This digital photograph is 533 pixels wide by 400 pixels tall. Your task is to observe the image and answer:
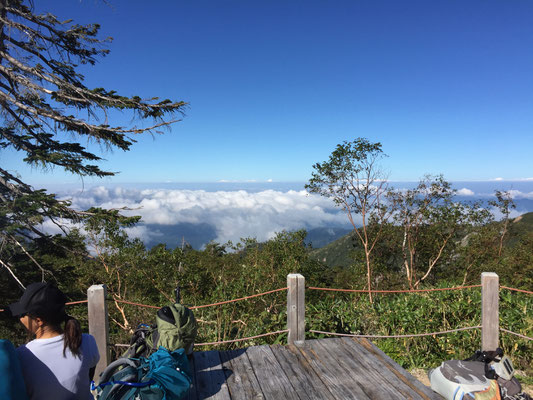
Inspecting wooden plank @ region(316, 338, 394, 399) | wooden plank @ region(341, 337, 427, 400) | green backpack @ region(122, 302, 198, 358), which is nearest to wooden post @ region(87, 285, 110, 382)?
green backpack @ region(122, 302, 198, 358)

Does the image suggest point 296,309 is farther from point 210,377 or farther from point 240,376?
point 210,377

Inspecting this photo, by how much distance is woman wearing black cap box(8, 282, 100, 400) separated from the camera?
1944 millimetres

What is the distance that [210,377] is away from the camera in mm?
3309

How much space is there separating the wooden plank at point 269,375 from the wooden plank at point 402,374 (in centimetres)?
116

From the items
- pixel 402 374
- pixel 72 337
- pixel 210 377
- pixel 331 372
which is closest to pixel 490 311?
pixel 402 374

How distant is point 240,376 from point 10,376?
2153 millimetres

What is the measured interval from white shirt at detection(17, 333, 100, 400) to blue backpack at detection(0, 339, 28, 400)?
0.17 metres

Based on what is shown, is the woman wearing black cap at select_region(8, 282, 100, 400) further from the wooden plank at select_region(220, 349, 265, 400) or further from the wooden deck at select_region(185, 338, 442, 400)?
the wooden plank at select_region(220, 349, 265, 400)

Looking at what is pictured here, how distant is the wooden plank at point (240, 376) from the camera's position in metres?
3.01

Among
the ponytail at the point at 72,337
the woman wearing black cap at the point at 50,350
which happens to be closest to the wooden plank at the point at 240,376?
the woman wearing black cap at the point at 50,350

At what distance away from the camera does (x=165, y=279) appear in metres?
11.7

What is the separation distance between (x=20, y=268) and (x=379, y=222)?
16.7 m

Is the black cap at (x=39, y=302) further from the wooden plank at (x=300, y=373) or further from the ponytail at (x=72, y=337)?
the wooden plank at (x=300, y=373)

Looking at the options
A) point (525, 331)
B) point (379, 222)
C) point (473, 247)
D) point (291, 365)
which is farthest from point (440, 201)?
point (291, 365)
